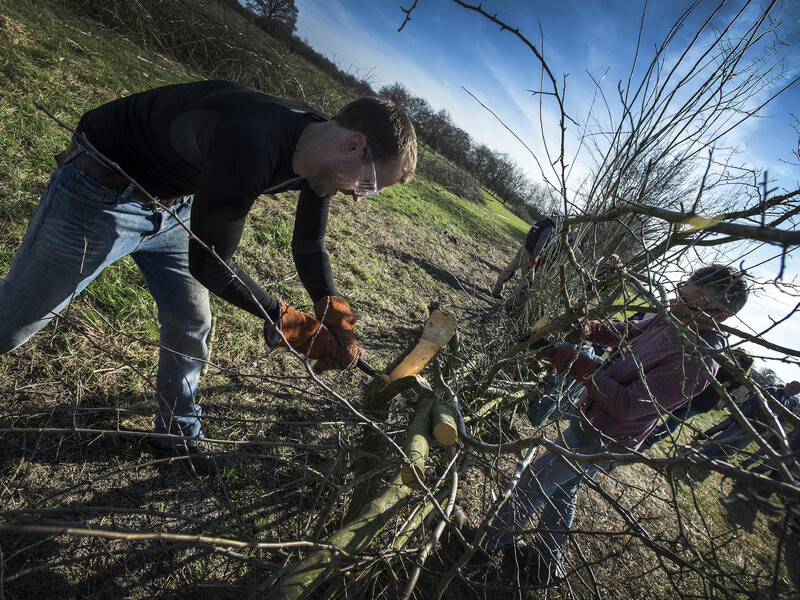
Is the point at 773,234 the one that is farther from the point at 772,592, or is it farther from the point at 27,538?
the point at 27,538

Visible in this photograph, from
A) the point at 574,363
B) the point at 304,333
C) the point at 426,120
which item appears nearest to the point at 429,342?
the point at 304,333

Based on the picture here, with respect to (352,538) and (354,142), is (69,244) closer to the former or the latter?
(354,142)

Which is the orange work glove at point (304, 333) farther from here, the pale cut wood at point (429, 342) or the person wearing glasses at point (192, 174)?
the pale cut wood at point (429, 342)

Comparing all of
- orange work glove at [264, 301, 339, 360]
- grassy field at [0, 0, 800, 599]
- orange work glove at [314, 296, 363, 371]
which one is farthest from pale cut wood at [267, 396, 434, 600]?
orange work glove at [264, 301, 339, 360]

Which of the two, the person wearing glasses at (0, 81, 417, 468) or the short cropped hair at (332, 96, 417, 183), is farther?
the short cropped hair at (332, 96, 417, 183)

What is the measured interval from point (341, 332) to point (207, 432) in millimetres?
1080

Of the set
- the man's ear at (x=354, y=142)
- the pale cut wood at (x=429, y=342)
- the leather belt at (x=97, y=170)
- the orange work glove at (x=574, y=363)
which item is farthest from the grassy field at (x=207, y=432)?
the man's ear at (x=354, y=142)

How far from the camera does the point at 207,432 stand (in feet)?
6.99

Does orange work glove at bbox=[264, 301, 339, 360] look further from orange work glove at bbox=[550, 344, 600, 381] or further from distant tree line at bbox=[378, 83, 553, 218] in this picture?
distant tree line at bbox=[378, 83, 553, 218]

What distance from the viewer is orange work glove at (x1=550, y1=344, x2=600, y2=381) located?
2.10 meters

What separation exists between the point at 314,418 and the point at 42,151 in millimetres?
3251

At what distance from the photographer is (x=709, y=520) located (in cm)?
428

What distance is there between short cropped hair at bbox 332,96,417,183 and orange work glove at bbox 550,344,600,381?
1.46 meters

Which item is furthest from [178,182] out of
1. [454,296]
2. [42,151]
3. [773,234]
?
[454,296]
